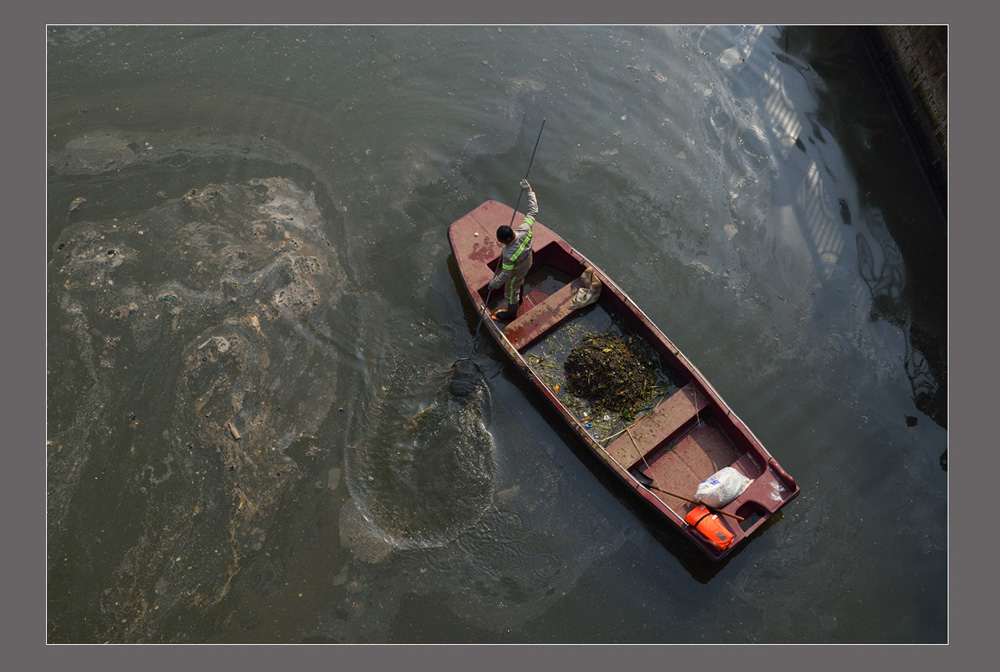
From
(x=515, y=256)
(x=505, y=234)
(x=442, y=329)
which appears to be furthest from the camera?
(x=442, y=329)

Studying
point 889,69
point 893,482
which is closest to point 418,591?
point 893,482

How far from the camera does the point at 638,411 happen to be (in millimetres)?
9195

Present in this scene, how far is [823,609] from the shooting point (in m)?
8.84

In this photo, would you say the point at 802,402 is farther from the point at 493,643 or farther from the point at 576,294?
the point at 493,643

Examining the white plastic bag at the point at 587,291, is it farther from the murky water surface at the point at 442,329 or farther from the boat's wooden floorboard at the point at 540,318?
the murky water surface at the point at 442,329

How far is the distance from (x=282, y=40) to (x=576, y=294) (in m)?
7.31

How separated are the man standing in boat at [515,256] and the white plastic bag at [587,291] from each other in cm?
83

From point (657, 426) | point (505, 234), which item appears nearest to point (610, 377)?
point (657, 426)

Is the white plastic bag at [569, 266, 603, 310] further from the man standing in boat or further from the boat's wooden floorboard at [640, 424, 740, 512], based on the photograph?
the boat's wooden floorboard at [640, 424, 740, 512]

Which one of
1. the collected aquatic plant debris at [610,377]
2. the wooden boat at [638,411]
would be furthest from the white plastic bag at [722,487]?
the collected aquatic plant debris at [610,377]

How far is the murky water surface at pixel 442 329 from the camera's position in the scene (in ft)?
28.8

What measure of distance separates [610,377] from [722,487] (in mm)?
2005

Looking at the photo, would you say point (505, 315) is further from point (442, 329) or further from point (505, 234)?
point (505, 234)

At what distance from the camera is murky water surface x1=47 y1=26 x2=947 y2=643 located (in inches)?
346
